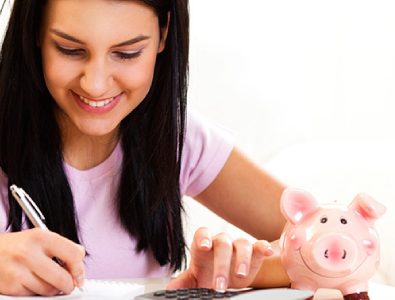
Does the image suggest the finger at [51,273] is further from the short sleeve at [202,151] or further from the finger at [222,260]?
the short sleeve at [202,151]

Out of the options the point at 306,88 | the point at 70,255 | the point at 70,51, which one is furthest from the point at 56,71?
the point at 306,88

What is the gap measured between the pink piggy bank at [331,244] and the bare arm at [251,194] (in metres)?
0.49

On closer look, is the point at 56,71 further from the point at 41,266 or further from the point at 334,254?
the point at 334,254

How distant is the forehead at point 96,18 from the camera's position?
1075mm

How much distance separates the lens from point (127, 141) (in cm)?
132

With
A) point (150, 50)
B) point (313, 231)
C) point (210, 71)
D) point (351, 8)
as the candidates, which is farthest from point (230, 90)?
point (313, 231)

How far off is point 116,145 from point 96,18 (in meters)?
0.29

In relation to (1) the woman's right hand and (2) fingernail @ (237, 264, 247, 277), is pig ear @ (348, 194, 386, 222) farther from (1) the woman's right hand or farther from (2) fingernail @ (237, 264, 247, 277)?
(1) the woman's right hand

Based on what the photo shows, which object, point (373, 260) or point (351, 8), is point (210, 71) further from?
point (373, 260)

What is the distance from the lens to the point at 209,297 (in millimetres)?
834

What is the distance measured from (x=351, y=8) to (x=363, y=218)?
152 cm

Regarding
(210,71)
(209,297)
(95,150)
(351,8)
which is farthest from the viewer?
(351,8)

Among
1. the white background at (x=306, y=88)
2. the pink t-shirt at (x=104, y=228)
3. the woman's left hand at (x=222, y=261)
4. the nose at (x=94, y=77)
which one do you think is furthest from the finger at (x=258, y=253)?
the white background at (x=306, y=88)

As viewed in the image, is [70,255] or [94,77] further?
[94,77]
